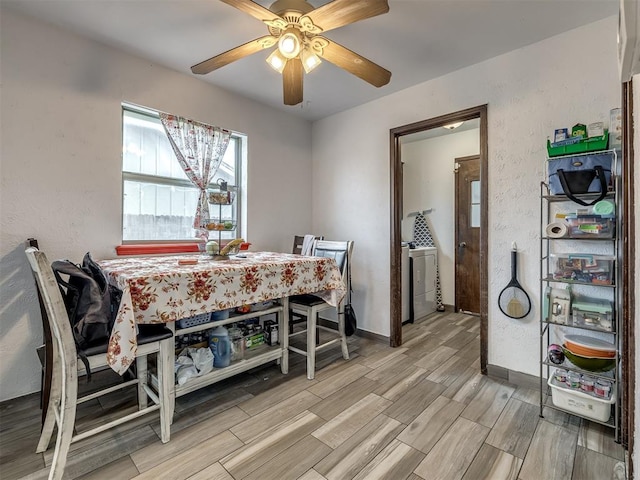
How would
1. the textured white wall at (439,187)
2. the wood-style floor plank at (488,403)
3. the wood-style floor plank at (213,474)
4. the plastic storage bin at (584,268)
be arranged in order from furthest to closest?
the textured white wall at (439,187) → the wood-style floor plank at (488,403) → the plastic storage bin at (584,268) → the wood-style floor plank at (213,474)

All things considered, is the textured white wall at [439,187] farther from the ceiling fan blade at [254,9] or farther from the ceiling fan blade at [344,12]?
the ceiling fan blade at [254,9]

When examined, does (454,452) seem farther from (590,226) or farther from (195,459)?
(590,226)

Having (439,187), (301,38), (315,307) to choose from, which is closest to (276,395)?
(315,307)

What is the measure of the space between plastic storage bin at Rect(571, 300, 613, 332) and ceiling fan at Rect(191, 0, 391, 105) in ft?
6.14

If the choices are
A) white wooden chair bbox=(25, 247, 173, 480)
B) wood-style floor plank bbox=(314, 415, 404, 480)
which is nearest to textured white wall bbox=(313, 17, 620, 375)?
wood-style floor plank bbox=(314, 415, 404, 480)

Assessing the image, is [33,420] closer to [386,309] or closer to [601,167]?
[386,309]

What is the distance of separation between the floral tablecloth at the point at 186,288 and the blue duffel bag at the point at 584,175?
171 cm

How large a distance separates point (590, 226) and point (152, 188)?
3.24 meters

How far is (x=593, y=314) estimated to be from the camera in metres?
1.84

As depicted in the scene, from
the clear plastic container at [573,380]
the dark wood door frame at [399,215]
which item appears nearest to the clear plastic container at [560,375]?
the clear plastic container at [573,380]

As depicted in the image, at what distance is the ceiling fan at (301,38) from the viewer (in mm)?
1467

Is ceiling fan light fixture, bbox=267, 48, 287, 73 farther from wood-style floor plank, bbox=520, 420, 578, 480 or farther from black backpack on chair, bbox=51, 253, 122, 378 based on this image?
wood-style floor plank, bbox=520, 420, 578, 480

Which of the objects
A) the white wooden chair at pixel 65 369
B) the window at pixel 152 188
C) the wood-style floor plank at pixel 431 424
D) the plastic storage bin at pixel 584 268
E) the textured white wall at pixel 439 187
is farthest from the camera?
the textured white wall at pixel 439 187

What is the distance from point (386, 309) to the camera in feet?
10.4
